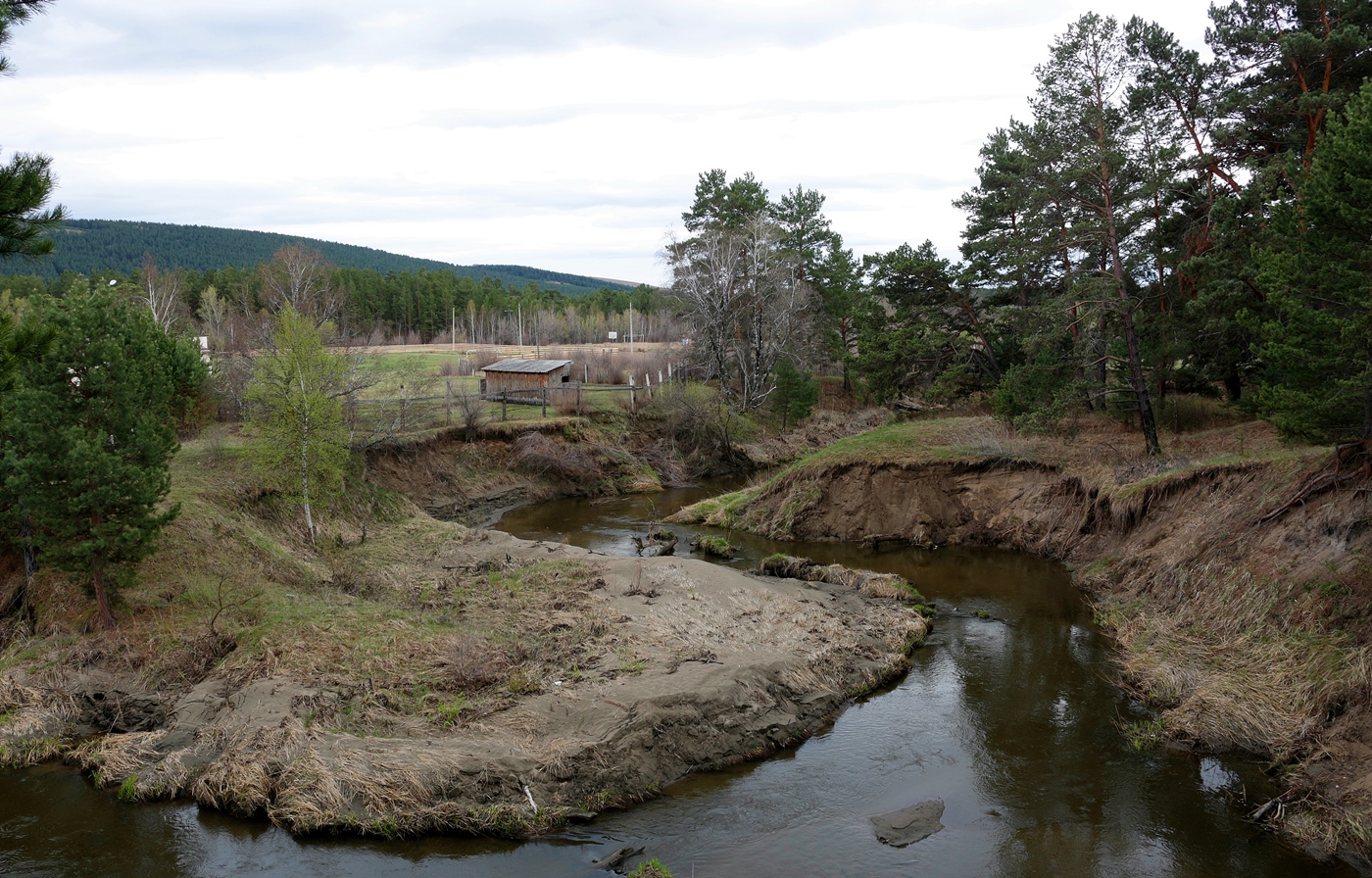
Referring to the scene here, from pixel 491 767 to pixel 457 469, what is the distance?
2528cm

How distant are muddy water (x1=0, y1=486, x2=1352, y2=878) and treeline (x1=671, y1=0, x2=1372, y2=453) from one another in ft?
26.9

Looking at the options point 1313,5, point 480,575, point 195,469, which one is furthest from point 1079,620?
point 195,469

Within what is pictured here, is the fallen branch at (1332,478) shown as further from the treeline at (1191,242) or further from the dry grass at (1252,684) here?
the dry grass at (1252,684)

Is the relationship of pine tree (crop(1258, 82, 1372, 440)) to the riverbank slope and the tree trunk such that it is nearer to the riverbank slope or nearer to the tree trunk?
the riverbank slope

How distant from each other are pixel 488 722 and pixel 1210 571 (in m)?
14.9

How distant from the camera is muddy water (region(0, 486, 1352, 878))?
10570 mm

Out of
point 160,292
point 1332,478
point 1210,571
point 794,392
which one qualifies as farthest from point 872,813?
point 160,292

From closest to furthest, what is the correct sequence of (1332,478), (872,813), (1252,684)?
(872,813) → (1252,684) → (1332,478)

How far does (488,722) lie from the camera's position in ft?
42.8

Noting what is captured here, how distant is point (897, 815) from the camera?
38.7ft

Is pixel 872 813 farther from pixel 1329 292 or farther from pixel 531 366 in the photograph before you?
pixel 531 366

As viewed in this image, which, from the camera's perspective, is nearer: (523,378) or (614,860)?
(614,860)

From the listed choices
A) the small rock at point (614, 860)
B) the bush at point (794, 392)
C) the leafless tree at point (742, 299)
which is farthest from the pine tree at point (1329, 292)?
the leafless tree at point (742, 299)

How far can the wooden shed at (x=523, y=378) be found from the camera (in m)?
42.8
